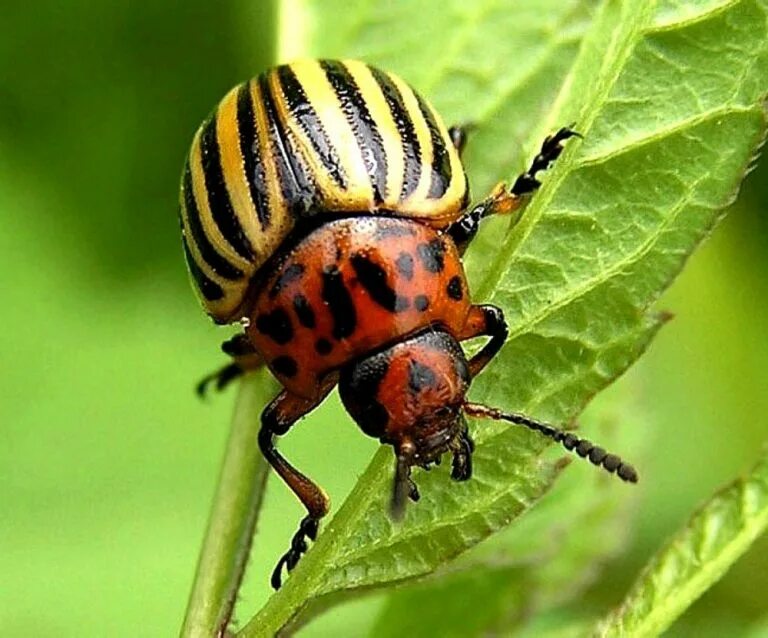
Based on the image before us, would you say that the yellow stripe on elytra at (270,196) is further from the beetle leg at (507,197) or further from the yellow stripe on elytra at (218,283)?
the beetle leg at (507,197)

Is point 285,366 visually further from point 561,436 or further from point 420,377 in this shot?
point 561,436

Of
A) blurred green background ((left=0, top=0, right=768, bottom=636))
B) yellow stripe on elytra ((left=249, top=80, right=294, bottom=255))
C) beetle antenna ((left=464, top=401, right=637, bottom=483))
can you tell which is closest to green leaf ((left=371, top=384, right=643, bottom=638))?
blurred green background ((left=0, top=0, right=768, bottom=636))

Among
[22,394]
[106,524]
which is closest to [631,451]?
[106,524]

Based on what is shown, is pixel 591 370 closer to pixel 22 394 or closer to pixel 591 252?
pixel 591 252

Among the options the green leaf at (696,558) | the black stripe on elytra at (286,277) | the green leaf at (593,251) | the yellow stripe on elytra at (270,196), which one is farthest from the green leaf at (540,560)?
the yellow stripe on elytra at (270,196)

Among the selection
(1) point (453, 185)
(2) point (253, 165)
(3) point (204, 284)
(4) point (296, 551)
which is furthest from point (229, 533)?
(1) point (453, 185)

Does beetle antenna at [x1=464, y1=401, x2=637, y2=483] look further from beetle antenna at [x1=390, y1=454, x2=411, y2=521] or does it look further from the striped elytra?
the striped elytra
